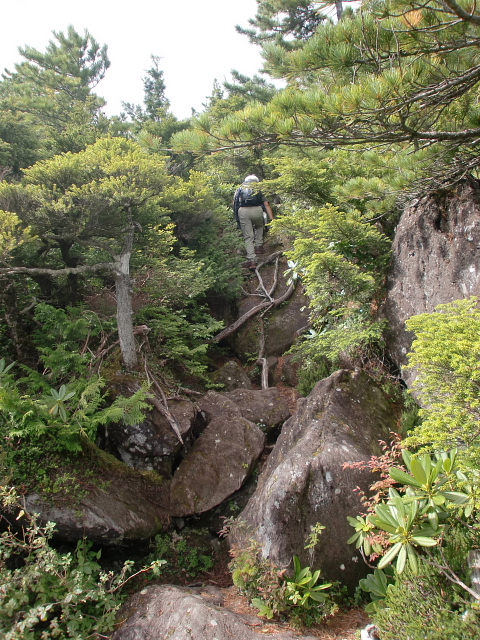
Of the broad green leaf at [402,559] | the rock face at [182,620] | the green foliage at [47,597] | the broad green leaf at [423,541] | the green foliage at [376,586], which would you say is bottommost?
the rock face at [182,620]

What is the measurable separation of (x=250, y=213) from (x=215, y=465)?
677cm

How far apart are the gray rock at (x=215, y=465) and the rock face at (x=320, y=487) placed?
54 centimetres

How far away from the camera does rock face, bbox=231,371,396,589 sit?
3421 millimetres

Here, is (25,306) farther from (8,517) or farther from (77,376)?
(8,517)

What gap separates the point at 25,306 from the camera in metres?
5.85

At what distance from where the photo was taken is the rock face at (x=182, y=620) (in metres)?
2.90

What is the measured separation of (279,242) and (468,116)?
7.21 metres

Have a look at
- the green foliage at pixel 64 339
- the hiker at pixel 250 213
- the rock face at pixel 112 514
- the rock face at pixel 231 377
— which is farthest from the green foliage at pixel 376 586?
the hiker at pixel 250 213

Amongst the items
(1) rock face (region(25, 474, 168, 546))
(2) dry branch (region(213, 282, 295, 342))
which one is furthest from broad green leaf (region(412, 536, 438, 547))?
(2) dry branch (region(213, 282, 295, 342))

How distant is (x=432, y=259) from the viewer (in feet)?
15.4

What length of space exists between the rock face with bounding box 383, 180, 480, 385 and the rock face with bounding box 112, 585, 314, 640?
3.33m

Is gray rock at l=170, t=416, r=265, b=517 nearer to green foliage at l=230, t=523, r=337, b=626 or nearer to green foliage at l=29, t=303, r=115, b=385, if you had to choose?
green foliage at l=230, t=523, r=337, b=626

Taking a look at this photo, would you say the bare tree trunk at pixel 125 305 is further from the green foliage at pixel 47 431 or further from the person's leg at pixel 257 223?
the person's leg at pixel 257 223

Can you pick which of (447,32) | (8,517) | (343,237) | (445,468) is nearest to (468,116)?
(447,32)
